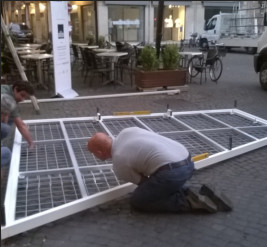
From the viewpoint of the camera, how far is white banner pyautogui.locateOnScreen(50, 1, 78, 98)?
8.89 m

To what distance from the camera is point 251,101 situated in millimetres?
9125

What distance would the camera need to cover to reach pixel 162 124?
6.82 m

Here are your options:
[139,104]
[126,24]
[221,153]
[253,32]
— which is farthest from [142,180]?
[126,24]

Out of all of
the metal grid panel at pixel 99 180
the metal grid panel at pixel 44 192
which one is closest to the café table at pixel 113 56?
the metal grid panel at pixel 99 180

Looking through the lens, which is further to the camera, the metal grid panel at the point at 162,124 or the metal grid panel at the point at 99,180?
the metal grid panel at the point at 162,124

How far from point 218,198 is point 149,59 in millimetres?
6510

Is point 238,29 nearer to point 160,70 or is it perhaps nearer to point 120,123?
point 160,70

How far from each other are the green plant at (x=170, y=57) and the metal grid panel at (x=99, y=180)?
5935mm

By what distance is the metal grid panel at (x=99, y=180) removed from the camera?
431 cm

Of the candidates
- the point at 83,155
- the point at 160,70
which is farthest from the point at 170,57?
the point at 83,155

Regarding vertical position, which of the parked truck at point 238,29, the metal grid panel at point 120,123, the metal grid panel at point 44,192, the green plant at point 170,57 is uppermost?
the parked truck at point 238,29

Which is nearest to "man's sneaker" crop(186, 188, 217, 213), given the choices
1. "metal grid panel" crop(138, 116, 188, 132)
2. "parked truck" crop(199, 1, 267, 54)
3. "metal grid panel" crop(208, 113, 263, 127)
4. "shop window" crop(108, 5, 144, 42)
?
"metal grid panel" crop(138, 116, 188, 132)

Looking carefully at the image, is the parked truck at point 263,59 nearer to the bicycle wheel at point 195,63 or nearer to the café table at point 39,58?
the bicycle wheel at point 195,63

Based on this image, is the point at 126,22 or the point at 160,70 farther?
the point at 126,22
